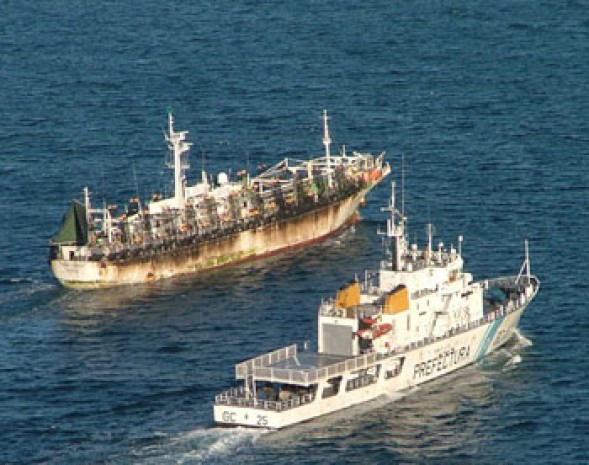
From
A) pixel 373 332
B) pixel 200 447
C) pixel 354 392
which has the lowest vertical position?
pixel 200 447

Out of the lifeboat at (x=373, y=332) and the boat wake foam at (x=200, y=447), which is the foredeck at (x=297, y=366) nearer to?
the lifeboat at (x=373, y=332)

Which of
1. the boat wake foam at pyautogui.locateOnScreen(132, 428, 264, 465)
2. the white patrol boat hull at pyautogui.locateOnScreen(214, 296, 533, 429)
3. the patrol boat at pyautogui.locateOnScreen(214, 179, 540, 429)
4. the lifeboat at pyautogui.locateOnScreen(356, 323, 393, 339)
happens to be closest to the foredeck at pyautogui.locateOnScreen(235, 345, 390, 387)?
the patrol boat at pyautogui.locateOnScreen(214, 179, 540, 429)

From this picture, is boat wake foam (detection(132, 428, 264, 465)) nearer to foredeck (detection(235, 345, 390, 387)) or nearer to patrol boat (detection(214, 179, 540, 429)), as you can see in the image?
patrol boat (detection(214, 179, 540, 429))

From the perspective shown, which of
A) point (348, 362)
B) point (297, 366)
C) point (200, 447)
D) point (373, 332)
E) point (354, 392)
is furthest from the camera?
point (373, 332)

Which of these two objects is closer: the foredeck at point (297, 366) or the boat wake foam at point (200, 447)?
the boat wake foam at point (200, 447)

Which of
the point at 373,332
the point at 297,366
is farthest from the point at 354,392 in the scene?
the point at 373,332

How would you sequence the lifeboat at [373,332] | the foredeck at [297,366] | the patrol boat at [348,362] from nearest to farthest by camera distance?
1. the patrol boat at [348,362]
2. the foredeck at [297,366]
3. the lifeboat at [373,332]

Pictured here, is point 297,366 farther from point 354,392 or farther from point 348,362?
point 354,392

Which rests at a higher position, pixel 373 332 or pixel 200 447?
pixel 373 332

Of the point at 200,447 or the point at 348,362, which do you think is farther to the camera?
the point at 348,362

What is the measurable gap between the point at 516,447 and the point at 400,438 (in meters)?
9.85

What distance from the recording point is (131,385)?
19850cm

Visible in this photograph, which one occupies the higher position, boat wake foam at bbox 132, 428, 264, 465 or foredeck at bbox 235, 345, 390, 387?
foredeck at bbox 235, 345, 390, 387

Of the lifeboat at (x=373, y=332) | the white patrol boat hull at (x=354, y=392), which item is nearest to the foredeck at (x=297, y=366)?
the white patrol boat hull at (x=354, y=392)
